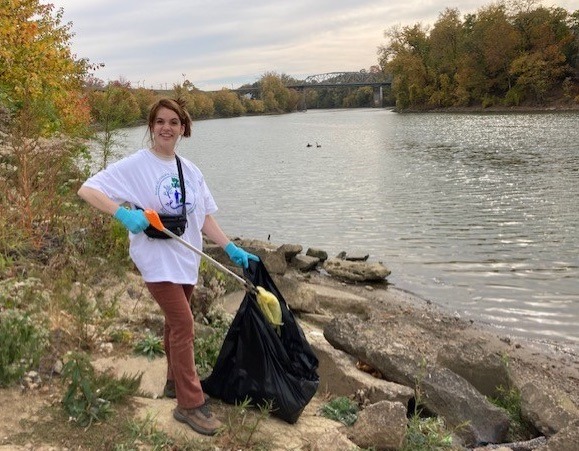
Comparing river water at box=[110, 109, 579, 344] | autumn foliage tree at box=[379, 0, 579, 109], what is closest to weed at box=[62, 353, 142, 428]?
river water at box=[110, 109, 579, 344]

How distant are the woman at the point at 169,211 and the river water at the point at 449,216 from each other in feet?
2.53

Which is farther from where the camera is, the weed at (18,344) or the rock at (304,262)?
the rock at (304,262)

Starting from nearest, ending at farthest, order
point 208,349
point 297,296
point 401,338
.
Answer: point 208,349 < point 297,296 < point 401,338

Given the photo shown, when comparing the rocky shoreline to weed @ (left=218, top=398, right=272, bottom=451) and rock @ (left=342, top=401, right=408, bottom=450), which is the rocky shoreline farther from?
weed @ (left=218, top=398, right=272, bottom=451)

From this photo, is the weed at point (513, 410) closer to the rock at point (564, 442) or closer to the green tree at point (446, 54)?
the rock at point (564, 442)

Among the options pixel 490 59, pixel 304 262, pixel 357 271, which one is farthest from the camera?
pixel 490 59

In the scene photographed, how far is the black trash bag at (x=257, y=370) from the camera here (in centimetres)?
381

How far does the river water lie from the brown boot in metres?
1.90

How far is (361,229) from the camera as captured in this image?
1630 cm

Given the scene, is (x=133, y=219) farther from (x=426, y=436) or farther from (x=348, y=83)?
(x=348, y=83)

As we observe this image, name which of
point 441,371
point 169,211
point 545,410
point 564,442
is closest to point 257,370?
point 169,211

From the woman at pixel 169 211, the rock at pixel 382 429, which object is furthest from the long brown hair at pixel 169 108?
the rock at pixel 382 429

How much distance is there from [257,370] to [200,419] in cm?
49

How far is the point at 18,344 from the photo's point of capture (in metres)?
3.81
